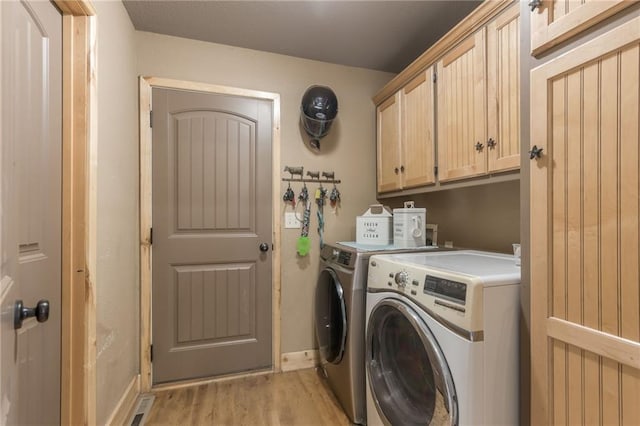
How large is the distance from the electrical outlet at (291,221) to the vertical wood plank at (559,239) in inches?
66.4

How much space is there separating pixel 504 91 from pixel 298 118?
1.45 m

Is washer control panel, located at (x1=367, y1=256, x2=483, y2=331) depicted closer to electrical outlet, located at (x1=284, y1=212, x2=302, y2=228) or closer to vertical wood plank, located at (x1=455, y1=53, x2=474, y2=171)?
vertical wood plank, located at (x1=455, y1=53, x2=474, y2=171)

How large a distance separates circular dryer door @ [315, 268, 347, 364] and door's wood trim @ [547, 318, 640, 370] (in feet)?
3.19

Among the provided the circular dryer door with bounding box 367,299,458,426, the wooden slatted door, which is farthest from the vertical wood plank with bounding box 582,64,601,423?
the circular dryer door with bounding box 367,299,458,426

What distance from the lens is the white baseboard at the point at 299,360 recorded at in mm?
2246

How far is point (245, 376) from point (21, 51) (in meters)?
2.15

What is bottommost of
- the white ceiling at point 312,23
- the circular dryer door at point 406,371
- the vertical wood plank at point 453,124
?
the circular dryer door at point 406,371

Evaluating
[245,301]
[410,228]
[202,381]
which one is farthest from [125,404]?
[410,228]

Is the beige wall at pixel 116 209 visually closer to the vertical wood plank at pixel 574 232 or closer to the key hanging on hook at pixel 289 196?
the key hanging on hook at pixel 289 196

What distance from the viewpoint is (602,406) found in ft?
2.52

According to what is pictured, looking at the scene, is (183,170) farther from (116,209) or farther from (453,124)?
(453,124)

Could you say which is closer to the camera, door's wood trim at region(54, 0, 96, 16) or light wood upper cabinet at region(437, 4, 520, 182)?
door's wood trim at region(54, 0, 96, 16)

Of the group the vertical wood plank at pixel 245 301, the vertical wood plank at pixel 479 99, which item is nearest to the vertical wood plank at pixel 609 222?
the vertical wood plank at pixel 479 99

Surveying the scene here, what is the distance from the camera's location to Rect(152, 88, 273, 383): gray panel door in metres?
2.02
